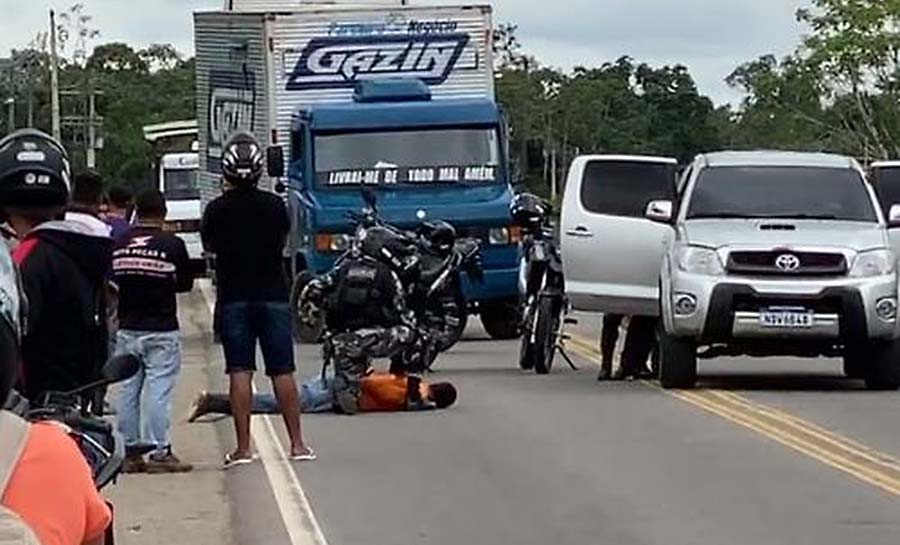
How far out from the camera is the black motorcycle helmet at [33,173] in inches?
255

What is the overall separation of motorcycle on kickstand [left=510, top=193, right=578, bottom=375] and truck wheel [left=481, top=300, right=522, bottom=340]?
536 cm

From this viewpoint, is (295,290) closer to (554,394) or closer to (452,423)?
(554,394)

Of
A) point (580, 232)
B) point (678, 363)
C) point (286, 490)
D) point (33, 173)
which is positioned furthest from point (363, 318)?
point (33, 173)

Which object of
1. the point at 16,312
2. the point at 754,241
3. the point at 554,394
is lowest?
the point at 554,394

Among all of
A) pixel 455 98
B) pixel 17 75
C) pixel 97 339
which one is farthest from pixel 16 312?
pixel 17 75

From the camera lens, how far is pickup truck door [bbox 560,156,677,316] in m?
19.9

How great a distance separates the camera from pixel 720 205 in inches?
754

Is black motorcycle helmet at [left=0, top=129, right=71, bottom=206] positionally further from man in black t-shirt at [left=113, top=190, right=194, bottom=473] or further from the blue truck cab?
the blue truck cab

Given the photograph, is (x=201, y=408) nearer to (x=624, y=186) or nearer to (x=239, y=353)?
(x=239, y=353)

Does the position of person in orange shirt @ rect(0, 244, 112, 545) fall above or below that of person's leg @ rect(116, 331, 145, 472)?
above

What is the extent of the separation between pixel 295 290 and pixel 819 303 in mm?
7890

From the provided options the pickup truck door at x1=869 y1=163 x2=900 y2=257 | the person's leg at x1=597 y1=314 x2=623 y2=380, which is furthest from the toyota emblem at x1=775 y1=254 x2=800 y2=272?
the pickup truck door at x1=869 y1=163 x2=900 y2=257

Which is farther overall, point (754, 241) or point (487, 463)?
point (754, 241)

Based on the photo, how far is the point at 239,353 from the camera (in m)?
13.7
